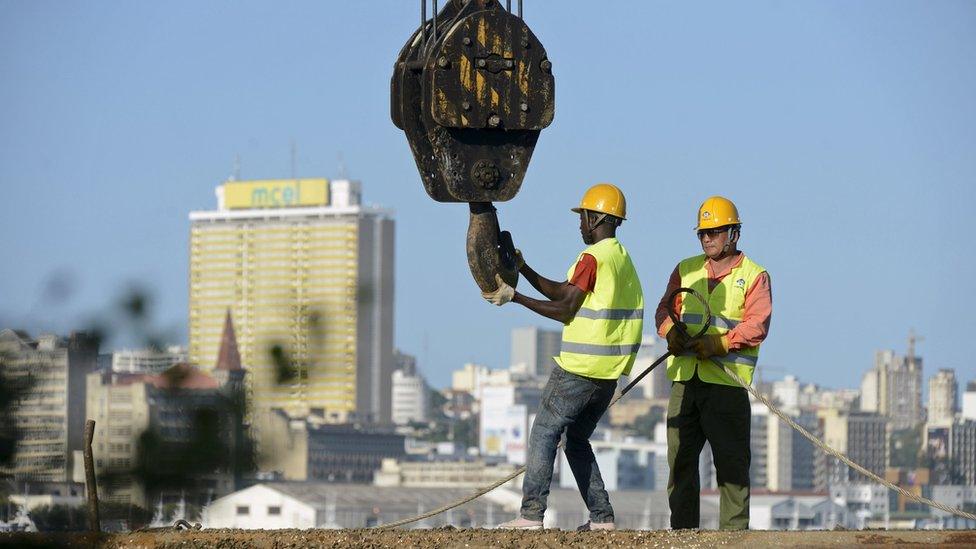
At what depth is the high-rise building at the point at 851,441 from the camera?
590 ft

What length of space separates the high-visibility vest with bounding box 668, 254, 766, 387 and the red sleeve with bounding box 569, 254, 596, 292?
79 cm

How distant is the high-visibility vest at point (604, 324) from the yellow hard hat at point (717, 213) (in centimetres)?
66

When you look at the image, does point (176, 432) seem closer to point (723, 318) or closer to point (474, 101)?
point (474, 101)

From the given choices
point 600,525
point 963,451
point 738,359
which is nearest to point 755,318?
point 738,359

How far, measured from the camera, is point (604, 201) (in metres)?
8.20

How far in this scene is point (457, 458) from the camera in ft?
561

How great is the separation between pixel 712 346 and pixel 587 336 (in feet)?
2.43

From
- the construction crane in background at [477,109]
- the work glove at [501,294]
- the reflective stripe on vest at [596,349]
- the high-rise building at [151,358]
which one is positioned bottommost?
the high-rise building at [151,358]

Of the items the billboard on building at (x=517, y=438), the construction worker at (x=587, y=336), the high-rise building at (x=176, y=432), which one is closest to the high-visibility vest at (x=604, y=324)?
the construction worker at (x=587, y=336)

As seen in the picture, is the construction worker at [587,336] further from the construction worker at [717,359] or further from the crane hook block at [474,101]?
the construction worker at [717,359]

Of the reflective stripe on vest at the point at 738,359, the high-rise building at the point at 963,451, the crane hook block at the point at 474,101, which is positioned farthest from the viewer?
the high-rise building at the point at 963,451

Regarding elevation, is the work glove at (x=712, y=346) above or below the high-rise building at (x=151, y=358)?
above

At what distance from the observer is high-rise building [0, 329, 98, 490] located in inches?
225

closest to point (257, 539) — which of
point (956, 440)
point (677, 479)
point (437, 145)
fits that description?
point (437, 145)
